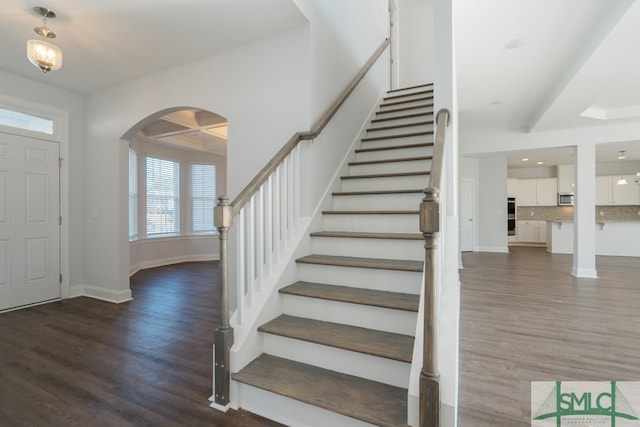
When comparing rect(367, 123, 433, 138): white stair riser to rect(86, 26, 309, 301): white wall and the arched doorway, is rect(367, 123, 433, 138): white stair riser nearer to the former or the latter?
rect(86, 26, 309, 301): white wall

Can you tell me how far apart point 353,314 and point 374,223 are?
36.7 inches

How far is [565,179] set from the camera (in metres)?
9.05

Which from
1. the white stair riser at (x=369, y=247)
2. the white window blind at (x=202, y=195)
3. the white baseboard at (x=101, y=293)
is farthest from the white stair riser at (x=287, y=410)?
the white window blind at (x=202, y=195)

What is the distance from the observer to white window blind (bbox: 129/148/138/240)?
19.4 feet

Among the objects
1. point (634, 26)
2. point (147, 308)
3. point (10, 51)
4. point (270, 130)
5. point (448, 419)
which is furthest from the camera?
point (147, 308)

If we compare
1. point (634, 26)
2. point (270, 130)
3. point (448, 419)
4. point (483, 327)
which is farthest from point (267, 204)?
point (634, 26)

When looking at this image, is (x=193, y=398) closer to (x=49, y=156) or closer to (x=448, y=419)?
(x=448, y=419)

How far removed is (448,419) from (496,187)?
26.3 feet

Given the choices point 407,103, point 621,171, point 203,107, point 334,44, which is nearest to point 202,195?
point 203,107

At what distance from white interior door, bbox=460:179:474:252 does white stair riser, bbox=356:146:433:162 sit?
532 cm

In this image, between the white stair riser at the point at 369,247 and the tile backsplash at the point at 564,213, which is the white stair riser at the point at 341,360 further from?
the tile backsplash at the point at 564,213

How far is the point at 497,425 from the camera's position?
1.67m

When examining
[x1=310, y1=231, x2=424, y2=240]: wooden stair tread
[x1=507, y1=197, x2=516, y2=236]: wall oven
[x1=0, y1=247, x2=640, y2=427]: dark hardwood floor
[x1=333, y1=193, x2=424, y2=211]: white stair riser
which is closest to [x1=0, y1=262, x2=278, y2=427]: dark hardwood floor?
[x1=0, y1=247, x2=640, y2=427]: dark hardwood floor

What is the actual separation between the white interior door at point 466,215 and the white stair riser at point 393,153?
5.32 m
